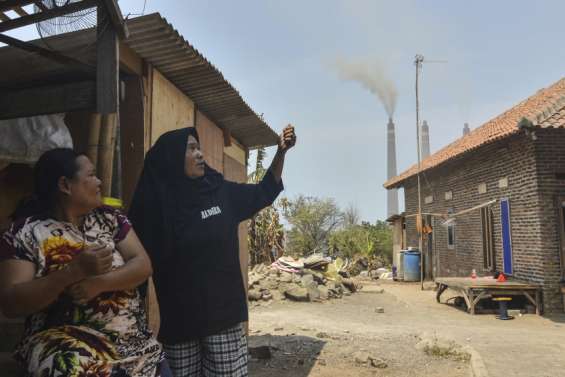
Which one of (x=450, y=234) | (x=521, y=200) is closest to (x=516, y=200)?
(x=521, y=200)

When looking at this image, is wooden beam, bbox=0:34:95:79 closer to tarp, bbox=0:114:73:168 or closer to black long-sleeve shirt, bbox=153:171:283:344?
tarp, bbox=0:114:73:168

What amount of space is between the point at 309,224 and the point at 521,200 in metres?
18.3

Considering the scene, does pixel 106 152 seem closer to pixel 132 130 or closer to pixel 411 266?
pixel 132 130

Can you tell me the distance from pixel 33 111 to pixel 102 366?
1.94m

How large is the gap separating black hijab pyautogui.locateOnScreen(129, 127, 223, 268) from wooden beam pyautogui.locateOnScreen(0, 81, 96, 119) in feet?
2.23

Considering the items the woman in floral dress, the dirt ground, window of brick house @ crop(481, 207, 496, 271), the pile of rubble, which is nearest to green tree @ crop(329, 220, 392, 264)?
the pile of rubble

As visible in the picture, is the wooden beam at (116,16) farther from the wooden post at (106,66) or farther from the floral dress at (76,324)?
the floral dress at (76,324)

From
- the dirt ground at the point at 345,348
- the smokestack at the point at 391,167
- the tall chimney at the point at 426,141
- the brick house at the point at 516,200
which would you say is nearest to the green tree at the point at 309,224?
the brick house at the point at 516,200

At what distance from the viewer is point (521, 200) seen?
10516 millimetres

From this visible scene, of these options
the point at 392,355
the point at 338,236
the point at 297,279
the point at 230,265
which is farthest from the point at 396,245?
the point at 230,265

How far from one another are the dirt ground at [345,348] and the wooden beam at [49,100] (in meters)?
4.03

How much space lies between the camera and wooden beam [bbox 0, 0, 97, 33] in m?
2.60

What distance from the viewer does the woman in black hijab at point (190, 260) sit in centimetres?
214

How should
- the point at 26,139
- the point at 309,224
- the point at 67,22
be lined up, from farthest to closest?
1. the point at 309,224
2. the point at 26,139
3. the point at 67,22
